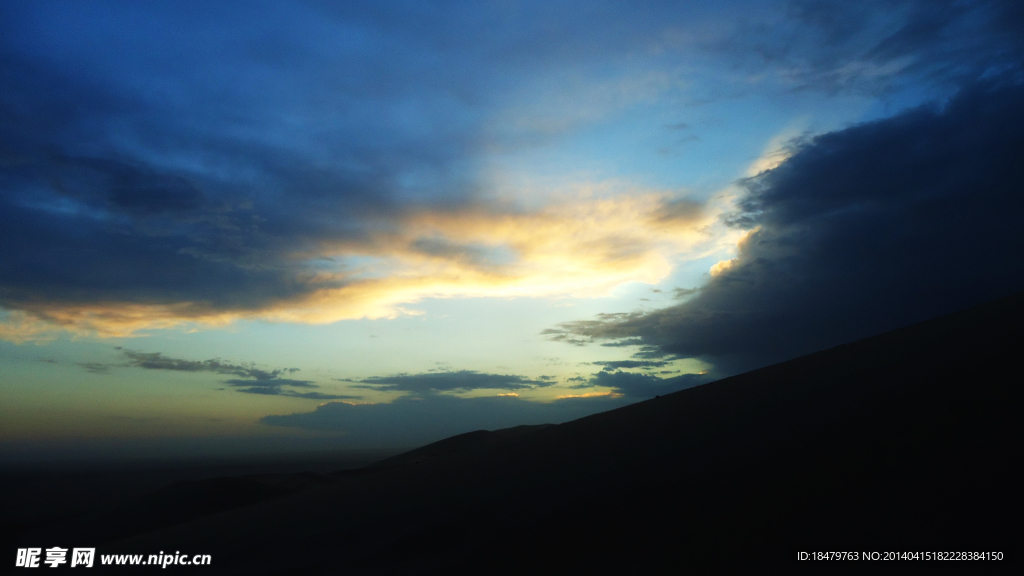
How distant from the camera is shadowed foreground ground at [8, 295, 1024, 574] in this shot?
14.7ft

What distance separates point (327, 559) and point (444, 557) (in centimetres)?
246

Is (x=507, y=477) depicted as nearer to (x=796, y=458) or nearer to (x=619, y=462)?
(x=619, y=462)

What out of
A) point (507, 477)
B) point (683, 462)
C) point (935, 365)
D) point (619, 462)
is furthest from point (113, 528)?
point (935, 365)

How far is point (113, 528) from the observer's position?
17578 millimetres

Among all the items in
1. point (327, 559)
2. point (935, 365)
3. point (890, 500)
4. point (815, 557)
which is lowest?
point (327, 559)

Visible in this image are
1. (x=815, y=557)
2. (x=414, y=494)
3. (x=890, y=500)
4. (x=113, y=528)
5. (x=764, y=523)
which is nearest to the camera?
(x=815, y=557)

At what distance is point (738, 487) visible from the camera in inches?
227

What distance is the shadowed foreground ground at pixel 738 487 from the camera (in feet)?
14.7

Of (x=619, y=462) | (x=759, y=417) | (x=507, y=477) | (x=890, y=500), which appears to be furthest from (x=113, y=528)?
(x=890, y=500)

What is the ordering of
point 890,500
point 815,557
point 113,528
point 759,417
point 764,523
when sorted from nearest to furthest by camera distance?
point 815,557
point 890,500
point 764,523
point 759,417
point 113,528

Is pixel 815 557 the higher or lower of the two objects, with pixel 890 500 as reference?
lower

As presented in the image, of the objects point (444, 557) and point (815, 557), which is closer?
point (815, 557)

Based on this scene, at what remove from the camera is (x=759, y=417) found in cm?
753

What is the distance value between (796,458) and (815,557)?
5.97ft
